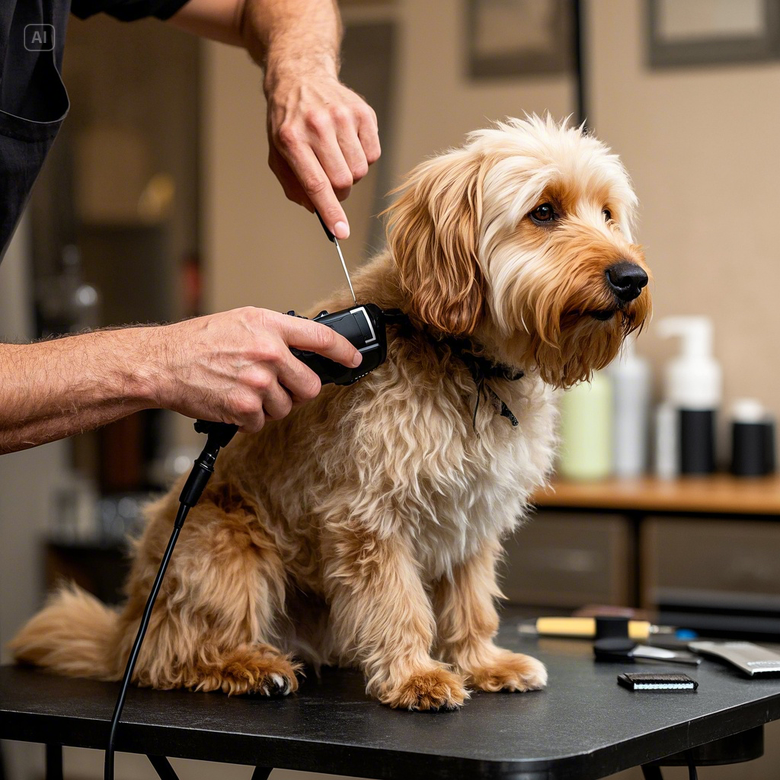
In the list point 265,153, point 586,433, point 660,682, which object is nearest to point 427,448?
point 660,682

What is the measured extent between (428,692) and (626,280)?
0.42 metres

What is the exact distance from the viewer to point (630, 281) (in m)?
0.96

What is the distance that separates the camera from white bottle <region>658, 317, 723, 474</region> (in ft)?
7.94

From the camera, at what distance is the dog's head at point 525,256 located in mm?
966

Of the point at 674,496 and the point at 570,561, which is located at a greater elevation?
the point at 674,496

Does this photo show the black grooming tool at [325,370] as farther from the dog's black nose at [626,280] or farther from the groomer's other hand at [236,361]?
the dog's black nose at [626,280]

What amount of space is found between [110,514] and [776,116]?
210cm

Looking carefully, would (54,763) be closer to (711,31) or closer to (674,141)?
(674,141)

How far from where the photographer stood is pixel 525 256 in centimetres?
99

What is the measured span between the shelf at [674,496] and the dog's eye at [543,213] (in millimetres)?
1006

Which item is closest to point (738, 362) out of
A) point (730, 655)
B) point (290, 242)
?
point (290, 242)

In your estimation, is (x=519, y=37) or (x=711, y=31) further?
(x=519, y=37)

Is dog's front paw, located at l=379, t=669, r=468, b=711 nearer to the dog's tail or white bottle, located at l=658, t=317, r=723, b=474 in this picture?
the dog's tail

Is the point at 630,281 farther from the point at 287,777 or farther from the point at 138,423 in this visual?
the point at 138,423
